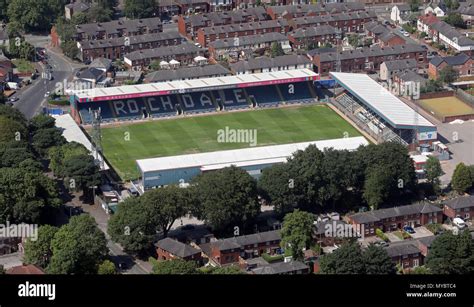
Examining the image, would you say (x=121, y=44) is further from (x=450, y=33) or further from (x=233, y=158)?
(x=233, y=158)

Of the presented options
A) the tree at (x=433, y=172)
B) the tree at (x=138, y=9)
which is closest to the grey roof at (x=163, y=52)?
the tree at (x=138, y=9)

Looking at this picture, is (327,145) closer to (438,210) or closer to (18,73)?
(438,210)

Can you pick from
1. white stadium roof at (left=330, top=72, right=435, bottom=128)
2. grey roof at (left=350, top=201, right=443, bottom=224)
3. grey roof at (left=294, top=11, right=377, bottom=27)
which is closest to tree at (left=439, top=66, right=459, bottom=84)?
white stadium roof at (left=330, top=72, right=435, bottom=128)

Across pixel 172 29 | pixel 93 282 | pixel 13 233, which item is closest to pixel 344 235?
pixel 13 233

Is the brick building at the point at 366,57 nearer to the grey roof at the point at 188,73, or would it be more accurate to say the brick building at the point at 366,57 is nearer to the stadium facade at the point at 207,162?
the grey roof at the point at 188,73

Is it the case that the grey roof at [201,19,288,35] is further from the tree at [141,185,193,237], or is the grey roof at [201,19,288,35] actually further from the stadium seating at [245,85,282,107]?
the tree at [141,185,193,237]
